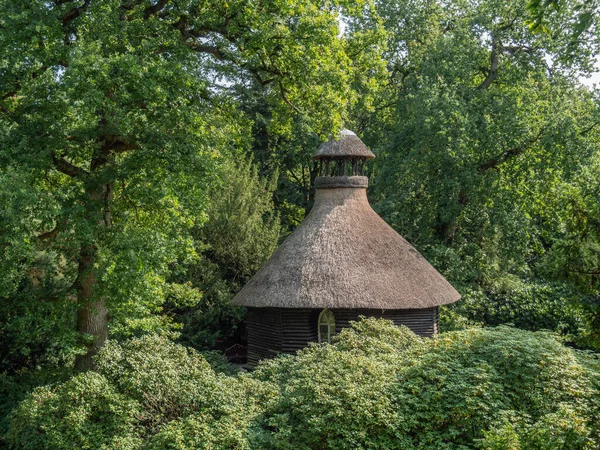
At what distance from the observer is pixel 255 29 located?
13.5 metres

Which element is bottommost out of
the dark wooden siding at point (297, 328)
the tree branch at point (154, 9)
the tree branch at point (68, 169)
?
the dark wooden siding at point (297, 328)

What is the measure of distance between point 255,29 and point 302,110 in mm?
2403

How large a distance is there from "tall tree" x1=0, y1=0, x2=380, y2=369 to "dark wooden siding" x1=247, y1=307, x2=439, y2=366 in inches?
213

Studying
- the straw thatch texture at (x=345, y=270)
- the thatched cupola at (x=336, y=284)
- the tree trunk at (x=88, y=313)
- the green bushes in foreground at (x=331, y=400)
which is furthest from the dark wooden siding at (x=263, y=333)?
the green bushes in foreground at (x=331, y=400)

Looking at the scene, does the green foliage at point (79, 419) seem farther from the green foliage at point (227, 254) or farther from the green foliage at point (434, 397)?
the green foliage at point (227, 254)

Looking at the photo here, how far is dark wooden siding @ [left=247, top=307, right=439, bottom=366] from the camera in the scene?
17.7 m

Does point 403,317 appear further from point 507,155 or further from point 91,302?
point 91,302

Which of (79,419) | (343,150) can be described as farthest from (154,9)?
(79,419)

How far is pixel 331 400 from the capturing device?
33.1ft

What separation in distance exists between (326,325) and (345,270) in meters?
1.75

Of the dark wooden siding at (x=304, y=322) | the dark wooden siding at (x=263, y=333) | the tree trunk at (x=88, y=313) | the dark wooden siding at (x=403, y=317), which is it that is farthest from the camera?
the dark wooden siding at (x=263, y=333)

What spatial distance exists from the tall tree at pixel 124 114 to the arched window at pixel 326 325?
578 cm

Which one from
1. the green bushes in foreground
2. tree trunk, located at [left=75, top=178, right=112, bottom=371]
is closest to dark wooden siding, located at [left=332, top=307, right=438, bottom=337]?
the green bushes in foreground

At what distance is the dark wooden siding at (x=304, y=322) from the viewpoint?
1767 cm
